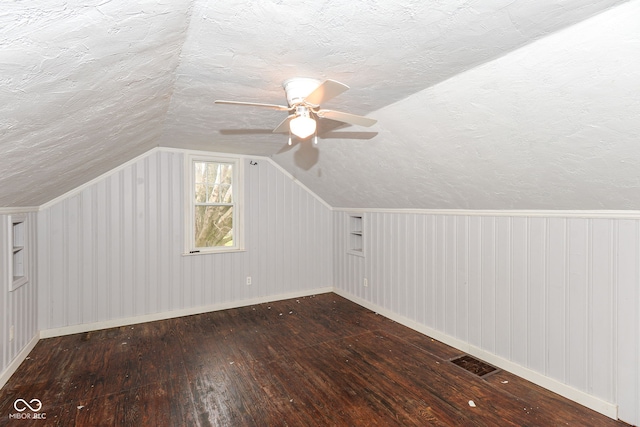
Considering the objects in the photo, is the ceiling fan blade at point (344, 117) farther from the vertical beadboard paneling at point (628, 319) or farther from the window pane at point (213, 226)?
the window pane at point (213, 226)

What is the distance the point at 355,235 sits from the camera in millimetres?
5398

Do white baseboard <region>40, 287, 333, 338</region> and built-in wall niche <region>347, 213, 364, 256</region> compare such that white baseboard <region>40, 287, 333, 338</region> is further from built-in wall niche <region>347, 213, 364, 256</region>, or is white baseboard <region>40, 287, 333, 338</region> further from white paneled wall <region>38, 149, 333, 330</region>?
built-in wall niche <region>347, 213, 364, 256</region>

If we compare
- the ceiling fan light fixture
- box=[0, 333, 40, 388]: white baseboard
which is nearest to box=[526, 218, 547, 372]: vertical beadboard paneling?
the ceiling fan light fixture

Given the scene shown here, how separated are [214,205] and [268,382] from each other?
9.13 ft

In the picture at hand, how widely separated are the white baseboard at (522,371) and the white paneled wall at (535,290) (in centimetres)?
4

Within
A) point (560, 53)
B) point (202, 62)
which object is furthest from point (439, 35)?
point (202, 62)

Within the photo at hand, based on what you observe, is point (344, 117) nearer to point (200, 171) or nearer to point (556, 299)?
point (556, 299)

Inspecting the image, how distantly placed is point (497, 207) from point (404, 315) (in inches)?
74.5

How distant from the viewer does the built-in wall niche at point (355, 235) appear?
17.2 feet

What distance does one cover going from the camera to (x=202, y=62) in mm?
1930

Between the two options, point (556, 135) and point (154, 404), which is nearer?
point (556, 135)

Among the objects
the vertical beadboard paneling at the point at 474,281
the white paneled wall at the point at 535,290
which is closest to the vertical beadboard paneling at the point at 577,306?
the white paneled wall at the point at 535,290

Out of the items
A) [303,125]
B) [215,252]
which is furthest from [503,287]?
[215,252]

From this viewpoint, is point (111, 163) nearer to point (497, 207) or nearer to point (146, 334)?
point (146, 334)
